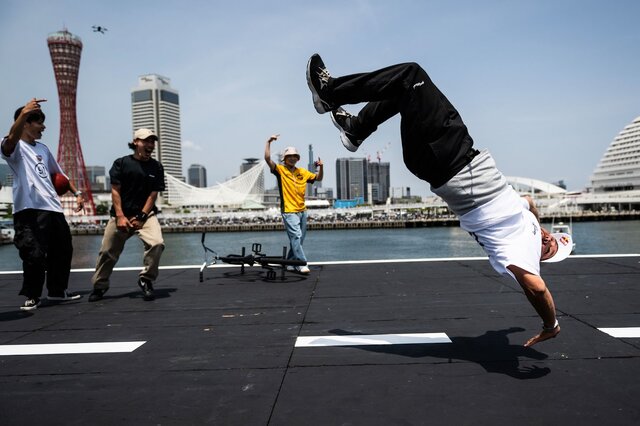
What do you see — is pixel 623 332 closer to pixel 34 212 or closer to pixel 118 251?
pixel 118 251

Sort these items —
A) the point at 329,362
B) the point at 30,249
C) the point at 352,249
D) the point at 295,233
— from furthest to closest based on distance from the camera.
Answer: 1. the point at 352,249
2. the point at 295,233
3. the point at 30,249
4. the point at 329,362

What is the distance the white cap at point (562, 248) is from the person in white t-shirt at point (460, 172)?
0.41ft

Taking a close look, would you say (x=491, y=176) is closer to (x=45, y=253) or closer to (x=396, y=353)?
(x=396, y=353)

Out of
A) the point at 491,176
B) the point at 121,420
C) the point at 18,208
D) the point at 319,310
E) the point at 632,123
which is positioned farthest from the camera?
the point at 632,123

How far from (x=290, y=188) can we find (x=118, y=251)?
2.70 m

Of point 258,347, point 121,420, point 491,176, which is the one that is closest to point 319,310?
point 258,347

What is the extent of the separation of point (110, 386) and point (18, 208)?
3.25 metres

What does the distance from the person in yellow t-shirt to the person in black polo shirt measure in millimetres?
2086

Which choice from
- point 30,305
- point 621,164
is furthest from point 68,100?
point 621,164

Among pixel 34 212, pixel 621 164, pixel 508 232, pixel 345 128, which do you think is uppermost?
pixel 621 164

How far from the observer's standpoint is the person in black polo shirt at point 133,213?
16.9ft

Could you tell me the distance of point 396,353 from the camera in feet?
9.77

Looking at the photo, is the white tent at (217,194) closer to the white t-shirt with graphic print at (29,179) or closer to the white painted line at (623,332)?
the white t-shirt with graphic print at (29,179)

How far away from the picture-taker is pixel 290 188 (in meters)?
7.14
